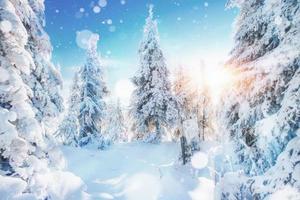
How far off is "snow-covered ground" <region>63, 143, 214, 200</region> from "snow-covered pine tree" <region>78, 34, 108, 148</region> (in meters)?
5.75

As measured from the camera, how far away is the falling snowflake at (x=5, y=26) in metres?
7.34

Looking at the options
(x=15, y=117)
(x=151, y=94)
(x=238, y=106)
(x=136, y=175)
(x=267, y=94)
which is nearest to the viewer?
(x=15, y=117)

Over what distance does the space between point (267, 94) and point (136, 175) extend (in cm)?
1039

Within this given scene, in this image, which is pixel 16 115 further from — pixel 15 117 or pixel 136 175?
pixel 136 175

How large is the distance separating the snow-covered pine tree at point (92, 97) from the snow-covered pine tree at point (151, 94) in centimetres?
385

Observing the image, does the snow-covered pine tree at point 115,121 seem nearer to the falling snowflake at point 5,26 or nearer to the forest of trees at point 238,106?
the forest of trees at point 238,106

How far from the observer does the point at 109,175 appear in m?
15.7

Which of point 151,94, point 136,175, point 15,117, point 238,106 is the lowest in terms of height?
point 136,175

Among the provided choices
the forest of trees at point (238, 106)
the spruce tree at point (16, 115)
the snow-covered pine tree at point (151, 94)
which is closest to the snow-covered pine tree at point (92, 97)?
the snow-covered pine tree at point (151, 94)

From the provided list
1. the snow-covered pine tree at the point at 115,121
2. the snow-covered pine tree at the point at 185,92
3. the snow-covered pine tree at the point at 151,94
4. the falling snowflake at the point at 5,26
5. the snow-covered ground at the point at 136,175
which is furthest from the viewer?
the snow-covered pine tree at the point at 115,121

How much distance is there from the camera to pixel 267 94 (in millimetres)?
7172

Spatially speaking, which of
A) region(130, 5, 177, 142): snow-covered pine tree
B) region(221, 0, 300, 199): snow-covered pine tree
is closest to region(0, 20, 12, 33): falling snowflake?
region(221, 0, 300, 199): snow-covered pine tree

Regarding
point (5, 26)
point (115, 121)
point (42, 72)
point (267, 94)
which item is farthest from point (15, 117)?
point (115, 121)

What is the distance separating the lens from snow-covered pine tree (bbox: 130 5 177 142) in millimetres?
24984
